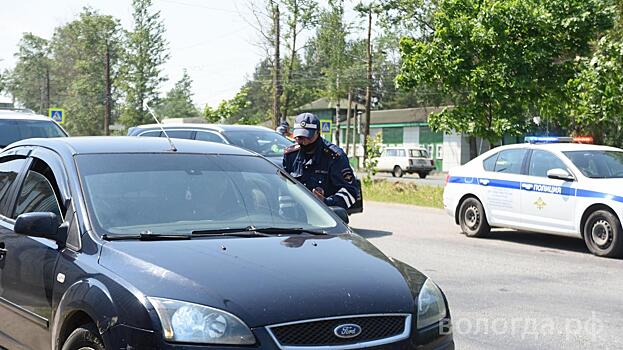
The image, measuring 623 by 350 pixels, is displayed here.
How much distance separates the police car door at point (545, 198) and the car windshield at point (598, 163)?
0.23m

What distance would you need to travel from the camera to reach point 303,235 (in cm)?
478

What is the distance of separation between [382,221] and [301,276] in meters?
12.1

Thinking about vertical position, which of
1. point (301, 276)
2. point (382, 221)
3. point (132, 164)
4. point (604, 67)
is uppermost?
point (604, 67)

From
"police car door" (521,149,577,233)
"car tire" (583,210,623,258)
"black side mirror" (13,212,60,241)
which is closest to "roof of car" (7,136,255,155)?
"black side mirror" (13,212,60,241)

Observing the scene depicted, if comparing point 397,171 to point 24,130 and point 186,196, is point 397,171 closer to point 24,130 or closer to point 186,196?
point 24,130

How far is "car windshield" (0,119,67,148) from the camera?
1539 cm

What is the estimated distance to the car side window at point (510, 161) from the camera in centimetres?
1305

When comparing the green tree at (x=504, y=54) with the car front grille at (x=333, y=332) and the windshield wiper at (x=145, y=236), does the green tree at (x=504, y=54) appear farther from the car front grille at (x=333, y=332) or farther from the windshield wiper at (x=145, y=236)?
the car front grille at (x=333, y=332)

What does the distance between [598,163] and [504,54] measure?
847cm

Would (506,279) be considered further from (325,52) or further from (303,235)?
(325,52)

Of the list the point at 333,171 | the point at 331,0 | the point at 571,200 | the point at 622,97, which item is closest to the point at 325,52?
the point at 331,0

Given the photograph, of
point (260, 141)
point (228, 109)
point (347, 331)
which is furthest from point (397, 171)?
point (347, 331)

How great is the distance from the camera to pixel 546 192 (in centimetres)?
1231

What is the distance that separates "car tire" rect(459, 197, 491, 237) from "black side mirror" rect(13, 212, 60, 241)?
32.2 feet
